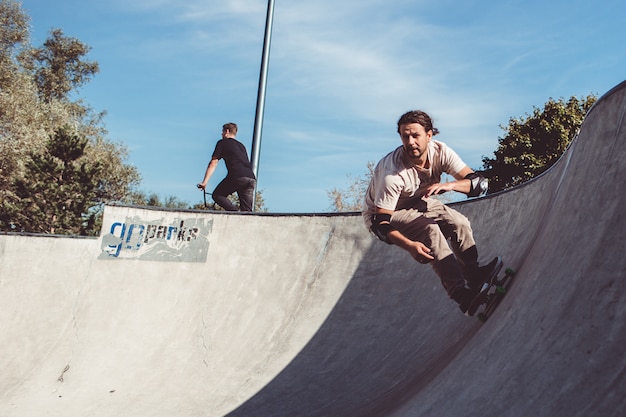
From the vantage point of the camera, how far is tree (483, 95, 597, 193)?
25516mm

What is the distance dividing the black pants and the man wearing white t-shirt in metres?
5.44

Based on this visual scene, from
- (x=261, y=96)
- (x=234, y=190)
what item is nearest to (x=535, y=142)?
(x=261, y=96)

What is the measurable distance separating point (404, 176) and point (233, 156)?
6132mm

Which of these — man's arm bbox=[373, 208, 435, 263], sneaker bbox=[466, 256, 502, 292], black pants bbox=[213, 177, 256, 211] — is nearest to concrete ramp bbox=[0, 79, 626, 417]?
sneaker bbox=[466, 256, 502, 292]

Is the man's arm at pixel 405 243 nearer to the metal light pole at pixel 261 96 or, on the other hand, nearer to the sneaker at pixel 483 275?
the sneaker at pixel 483 275

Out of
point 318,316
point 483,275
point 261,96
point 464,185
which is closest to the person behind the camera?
point 464,185

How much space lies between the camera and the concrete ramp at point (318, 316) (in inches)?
118

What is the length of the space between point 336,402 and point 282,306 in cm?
236

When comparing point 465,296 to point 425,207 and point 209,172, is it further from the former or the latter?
point 209,172

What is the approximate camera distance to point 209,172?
1024 cm

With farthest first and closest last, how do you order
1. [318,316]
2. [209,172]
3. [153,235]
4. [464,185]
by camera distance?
1. [209,172]
2. [153,235]
3. [318,316]
4. [464,185]

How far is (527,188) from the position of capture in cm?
622

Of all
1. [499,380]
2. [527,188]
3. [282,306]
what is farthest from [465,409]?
[282,306]

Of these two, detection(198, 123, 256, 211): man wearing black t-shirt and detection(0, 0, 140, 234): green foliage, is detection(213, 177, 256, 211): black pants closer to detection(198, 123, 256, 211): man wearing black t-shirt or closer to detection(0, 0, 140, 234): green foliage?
detection(198, 123, 256, 211): man wearing black t-shirt
